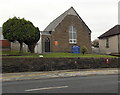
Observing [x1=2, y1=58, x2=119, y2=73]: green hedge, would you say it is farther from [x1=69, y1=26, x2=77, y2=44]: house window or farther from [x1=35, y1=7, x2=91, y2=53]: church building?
[x1=69, y1=26, x2=77, y2=44]: house window

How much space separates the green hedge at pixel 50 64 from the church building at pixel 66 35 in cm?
1200

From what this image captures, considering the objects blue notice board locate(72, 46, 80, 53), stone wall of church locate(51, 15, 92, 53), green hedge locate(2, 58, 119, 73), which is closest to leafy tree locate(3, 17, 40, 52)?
green hedge locate(2, 58, 119, 73)

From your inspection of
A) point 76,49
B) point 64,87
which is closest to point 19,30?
point 64,87

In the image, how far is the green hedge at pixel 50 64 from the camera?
17.5 m

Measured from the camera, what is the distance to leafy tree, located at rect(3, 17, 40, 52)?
70.0ft

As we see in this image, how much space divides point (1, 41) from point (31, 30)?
777cm

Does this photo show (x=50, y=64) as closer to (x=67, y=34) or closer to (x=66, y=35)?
(x=66, y=35)

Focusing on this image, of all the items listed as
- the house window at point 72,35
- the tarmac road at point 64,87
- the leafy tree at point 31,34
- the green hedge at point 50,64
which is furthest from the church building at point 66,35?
the tarmac road at point 64,87

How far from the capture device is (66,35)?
1323 inches

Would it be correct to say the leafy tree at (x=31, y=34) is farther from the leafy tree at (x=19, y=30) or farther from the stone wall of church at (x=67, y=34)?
the stone wall of church at (x=67, y=34)

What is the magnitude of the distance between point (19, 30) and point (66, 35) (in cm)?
1367

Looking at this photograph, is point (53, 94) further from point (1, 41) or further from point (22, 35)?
point (1, 41)

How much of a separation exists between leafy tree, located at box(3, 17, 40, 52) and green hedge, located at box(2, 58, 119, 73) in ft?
14.3

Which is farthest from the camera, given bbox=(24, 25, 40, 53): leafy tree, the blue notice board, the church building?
the blue notice board
